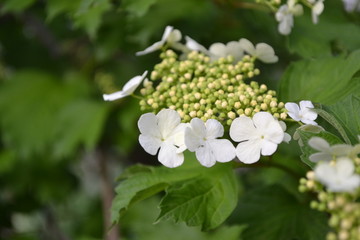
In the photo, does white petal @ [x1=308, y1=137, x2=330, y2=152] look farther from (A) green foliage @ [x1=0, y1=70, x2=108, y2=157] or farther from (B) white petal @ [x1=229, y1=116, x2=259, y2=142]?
(A) green foliage @ [x1=0, y1=70, x2=108, y2=157]

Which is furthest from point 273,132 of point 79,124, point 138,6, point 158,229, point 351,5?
point 79,124

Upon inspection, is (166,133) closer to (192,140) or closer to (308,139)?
(192,140)

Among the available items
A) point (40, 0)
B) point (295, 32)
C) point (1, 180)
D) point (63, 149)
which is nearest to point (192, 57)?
point (295, 32)

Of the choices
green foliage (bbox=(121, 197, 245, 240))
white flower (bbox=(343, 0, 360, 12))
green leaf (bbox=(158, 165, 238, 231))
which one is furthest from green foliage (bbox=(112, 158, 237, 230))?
white flower (bbox=(343, 0, 360, 12))

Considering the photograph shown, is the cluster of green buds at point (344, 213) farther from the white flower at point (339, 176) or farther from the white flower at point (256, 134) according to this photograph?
the white flower at point (256, 134)

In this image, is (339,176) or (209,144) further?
(209,144)
